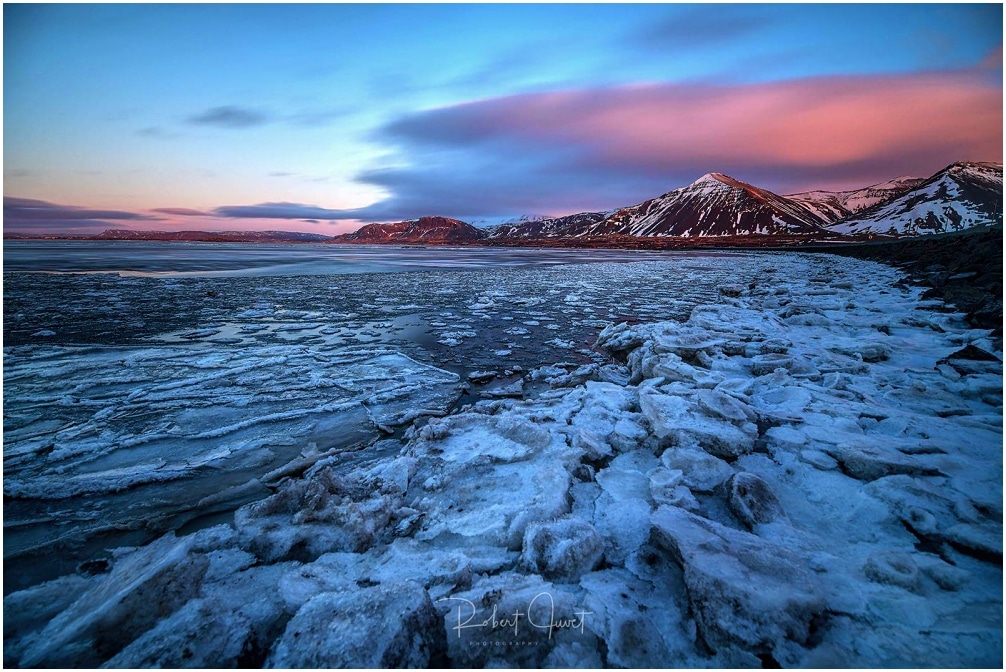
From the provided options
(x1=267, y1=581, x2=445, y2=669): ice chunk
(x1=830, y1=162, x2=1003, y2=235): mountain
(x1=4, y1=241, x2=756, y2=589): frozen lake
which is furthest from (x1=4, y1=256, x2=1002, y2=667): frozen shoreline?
(x1=830, y1=162, x2=1003, y2=235): mountain

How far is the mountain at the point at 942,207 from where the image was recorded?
4240 inches

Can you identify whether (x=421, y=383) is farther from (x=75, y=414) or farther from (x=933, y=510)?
(x=933, y=510)

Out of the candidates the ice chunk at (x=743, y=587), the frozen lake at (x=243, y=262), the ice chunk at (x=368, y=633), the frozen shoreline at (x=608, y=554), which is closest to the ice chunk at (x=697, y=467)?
the frozen shoreline at (x=608, y=554)

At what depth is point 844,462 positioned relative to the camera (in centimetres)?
252

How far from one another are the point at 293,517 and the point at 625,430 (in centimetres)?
238

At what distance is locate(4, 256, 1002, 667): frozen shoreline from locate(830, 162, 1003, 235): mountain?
14093cm

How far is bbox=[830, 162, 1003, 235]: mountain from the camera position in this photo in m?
108

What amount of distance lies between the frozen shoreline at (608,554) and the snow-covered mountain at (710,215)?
15338 cm

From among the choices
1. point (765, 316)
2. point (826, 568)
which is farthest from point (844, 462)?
point (765, 316)

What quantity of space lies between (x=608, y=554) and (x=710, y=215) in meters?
180

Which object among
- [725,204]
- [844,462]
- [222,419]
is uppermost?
[725,204]

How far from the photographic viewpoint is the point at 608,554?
1.97 meters

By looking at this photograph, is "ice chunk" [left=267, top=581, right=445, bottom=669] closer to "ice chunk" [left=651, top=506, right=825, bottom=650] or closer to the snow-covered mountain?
"ice chunk" [left=651, top=506, right=825, bottom=650]
